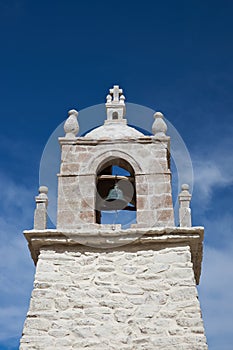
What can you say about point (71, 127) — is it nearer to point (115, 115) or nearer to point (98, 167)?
point (98, 167)

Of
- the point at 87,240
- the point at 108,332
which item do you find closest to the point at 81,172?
the point at 87,240

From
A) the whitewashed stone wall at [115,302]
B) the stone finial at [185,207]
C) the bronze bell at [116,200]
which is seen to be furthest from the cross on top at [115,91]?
the whitewashed stone wall at [115,302]

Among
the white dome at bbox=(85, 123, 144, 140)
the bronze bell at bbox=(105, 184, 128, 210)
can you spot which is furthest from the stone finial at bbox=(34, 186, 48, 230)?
the white dome at bbox=(85, 123, 144, 140)

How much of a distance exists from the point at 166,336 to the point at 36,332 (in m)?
1.74

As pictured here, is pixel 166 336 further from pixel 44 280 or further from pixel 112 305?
pixel 44 280

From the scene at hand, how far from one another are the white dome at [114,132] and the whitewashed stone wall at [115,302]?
217 centimetres

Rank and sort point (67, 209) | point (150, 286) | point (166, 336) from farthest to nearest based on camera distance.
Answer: point (67, 209) → point (150, 286) → point (166, 336)

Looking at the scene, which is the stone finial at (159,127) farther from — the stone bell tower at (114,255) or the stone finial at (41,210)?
the stone finial at (41,210)

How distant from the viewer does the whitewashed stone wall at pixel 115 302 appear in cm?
768

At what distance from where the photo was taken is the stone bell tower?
25.5 ft

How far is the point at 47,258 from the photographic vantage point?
8523 mm

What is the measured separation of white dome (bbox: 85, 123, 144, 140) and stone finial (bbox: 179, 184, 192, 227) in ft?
4.35

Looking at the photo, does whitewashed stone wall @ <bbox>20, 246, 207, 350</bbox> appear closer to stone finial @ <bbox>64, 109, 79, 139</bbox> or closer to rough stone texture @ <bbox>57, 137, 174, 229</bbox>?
rough stone texture @ <bbox>57, 137, 174, 229</bbox>

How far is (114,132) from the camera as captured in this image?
9.99m
